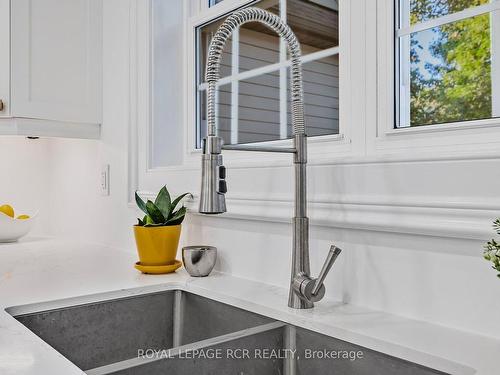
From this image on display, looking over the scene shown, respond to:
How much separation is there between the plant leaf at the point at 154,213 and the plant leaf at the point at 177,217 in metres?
0.03

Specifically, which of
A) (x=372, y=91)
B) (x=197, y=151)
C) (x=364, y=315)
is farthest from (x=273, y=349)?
(x=197, y=151)

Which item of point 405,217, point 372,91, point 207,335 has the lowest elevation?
point 207,335

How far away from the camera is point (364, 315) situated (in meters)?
0.94

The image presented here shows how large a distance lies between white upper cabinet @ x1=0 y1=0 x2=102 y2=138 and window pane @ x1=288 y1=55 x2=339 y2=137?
3.34 feet

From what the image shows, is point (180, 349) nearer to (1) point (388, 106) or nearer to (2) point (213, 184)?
(2) point (213, 184)

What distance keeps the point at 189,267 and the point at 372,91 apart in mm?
675

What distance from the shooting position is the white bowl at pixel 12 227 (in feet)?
6.52

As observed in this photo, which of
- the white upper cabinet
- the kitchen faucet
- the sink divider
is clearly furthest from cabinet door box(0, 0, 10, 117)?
the sink divider

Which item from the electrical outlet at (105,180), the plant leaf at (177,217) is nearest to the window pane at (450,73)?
the plant leaf at (177,217)

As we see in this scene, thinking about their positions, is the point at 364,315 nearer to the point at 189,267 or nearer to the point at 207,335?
the point at 207,335

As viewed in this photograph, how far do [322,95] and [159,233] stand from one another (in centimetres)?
61

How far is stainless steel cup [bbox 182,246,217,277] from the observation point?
50.8 inches

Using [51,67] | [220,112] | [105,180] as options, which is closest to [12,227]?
[105,180]

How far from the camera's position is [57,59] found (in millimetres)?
1860
